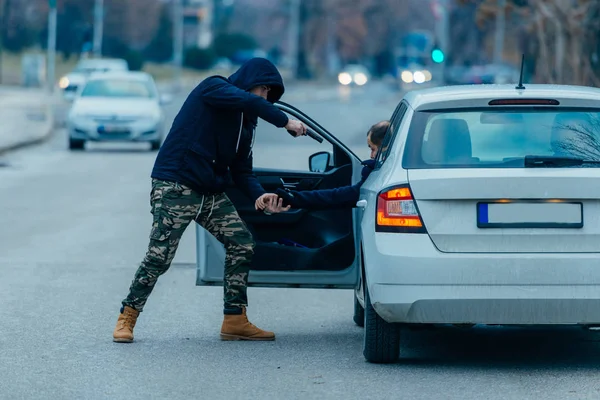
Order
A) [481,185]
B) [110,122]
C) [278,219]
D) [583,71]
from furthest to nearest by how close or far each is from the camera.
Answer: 1. [583,71]
2. [110,122]
3. [278,219]
4. [481,185]

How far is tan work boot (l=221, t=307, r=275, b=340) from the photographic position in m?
8.09

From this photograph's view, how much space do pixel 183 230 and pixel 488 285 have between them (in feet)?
6.50

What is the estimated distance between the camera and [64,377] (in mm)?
6887

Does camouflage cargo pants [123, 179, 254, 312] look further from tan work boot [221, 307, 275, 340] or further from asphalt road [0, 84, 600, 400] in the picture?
asphalt road [0, 84, 600, 400]

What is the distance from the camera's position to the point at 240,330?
8.11 metres

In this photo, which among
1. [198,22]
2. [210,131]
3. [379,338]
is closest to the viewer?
[379,338]

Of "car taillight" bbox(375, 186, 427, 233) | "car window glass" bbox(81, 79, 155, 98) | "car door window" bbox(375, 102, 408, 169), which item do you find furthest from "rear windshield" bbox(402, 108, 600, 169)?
"car window glass" bbox(81, 79, 155, 98)

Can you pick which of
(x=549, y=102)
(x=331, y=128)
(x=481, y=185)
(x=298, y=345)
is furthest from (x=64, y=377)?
(x=331, y=128)

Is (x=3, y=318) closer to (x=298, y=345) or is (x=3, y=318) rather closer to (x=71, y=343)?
(x=71, y=343)

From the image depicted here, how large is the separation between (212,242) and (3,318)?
1597mm

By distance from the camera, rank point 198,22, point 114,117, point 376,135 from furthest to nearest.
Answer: point 198,22 → point 114,117 → point 376,135

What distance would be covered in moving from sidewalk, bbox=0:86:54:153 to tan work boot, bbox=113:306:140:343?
18.5 m

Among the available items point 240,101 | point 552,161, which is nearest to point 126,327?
point 240,101

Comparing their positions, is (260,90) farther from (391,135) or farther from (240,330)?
(240,330)
